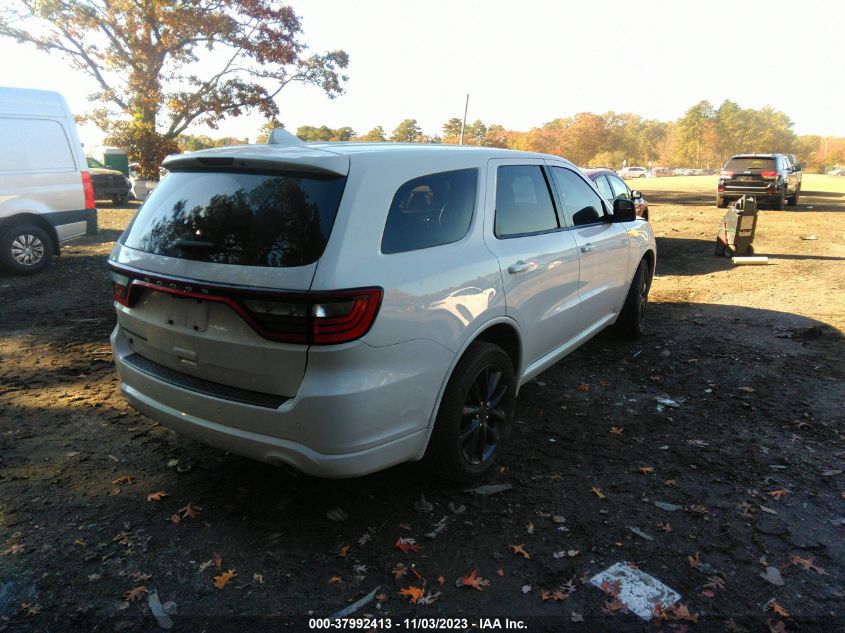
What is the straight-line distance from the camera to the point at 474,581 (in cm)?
256

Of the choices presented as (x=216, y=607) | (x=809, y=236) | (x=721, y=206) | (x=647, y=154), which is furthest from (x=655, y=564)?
(x=647, y=154)

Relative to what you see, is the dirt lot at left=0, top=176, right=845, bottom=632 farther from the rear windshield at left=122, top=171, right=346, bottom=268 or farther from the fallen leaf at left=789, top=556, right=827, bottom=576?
the rear windshield at left=122, top=171, right=346, bottom=268

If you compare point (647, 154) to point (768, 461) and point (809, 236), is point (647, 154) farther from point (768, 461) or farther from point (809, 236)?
point (768, 461)

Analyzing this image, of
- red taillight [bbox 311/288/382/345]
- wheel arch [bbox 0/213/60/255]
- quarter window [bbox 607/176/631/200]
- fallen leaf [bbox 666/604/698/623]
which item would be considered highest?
quarter window [bbox 607/176/631/200]

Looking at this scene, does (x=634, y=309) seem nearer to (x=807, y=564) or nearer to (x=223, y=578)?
(x=807, y=564)

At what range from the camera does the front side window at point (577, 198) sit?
4375 millimetres

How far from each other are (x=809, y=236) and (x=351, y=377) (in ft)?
47.0

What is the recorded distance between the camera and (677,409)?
14.4 ft

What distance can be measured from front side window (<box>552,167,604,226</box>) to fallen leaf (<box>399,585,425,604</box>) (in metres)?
2.83

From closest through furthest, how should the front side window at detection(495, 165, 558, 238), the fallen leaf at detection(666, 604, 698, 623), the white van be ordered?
the fallen leaf at detection(666, 604, 698, 623) → the front side window at detection(495, 165, 558, 238) → the white van

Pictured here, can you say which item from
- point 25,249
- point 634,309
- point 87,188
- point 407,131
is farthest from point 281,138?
point 407,131

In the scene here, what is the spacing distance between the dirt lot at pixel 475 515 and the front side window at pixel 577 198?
1.37 metres

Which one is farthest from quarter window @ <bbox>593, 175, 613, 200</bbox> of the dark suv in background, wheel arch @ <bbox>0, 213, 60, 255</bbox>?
the dark suv in background

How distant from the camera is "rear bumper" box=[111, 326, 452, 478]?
2.44 m
